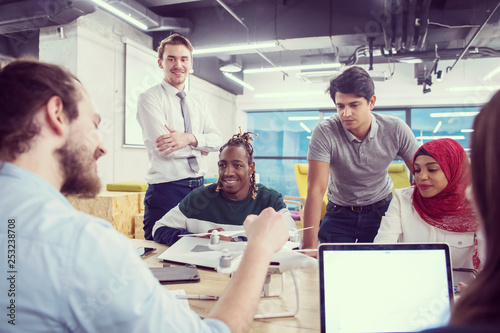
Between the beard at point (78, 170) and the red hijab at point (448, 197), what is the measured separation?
1.47 metres

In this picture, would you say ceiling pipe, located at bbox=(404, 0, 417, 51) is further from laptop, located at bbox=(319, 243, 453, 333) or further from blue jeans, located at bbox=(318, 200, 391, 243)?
laptop, located at bbox=(319, 243, 453, 333)

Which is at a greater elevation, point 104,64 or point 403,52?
point 403,52

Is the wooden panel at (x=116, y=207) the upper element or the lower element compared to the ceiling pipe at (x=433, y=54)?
→ lower

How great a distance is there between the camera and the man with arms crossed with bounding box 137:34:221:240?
7.84 ft

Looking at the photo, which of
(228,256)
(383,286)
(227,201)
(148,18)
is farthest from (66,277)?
(148,18)

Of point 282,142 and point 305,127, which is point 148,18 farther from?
point 305,127

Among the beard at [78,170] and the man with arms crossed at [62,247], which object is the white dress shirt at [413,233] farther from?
the beard at [78,170]

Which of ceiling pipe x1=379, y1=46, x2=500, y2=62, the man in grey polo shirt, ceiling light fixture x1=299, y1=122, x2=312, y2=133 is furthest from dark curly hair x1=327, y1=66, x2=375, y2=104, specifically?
ceiling light fixture x1=299, y1=122, x2=312, y2=133

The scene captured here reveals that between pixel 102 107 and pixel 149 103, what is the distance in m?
2.99

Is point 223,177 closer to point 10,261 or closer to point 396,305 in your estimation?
point 396,305

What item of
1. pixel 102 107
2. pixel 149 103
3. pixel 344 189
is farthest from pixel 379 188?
pixel 102 107

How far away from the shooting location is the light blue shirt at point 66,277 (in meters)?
0.60

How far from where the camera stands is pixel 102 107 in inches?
201

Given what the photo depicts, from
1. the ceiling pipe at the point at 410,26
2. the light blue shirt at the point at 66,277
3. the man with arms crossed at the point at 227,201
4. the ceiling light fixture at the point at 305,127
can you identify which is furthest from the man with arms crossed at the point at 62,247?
the ceiling light fixture at the point at 305,127
